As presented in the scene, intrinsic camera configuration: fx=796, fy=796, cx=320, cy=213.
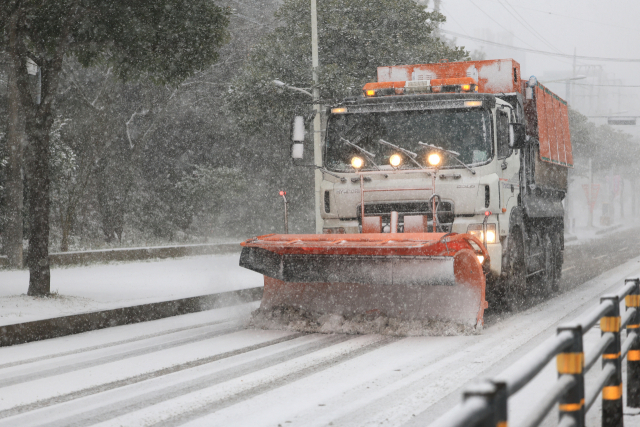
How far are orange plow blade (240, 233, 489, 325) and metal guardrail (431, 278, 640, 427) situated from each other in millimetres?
3306

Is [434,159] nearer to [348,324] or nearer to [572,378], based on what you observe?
[348,324]

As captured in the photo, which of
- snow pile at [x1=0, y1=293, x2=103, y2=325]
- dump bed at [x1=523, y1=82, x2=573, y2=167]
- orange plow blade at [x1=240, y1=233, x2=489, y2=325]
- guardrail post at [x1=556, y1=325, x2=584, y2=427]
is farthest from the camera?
dump bed at [x1=523, y1=82, x2=573, y2=167]

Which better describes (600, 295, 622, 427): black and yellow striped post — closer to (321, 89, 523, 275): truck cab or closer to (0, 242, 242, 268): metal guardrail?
(321, 89, 523, 275): truck cab

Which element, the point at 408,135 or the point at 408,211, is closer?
the point at 408,211

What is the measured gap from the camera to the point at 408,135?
33.5ft

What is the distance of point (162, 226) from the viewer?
94.9ft

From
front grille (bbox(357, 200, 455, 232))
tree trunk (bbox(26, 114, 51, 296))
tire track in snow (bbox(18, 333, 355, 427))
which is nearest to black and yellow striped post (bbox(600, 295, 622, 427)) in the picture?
tire track in snow (bbox(18, 333, 355, 427))

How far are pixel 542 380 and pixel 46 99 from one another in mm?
8221

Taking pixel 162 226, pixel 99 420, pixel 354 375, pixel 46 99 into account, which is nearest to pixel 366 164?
pixel 354 375

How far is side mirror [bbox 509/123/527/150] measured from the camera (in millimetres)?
10016

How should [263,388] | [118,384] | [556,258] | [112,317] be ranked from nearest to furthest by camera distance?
[263,388], [118,384], [112,317], [556,258]

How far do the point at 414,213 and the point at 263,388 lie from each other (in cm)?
409

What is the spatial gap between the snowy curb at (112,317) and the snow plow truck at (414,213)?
205 cm

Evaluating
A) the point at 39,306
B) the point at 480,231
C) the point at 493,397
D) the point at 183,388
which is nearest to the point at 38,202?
the point at 39,306
